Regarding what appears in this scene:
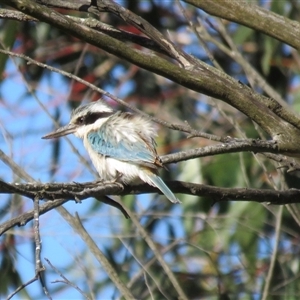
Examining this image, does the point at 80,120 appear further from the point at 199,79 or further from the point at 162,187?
the point at 199,79

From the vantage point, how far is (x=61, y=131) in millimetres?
3500

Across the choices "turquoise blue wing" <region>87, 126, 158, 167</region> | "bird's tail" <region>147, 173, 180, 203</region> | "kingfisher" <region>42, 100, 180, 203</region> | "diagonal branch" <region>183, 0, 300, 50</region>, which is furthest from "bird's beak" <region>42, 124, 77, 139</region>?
"diagonal branch" <region>183, 0, 300, 50</region>

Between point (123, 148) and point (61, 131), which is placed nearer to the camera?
point (123, 148)

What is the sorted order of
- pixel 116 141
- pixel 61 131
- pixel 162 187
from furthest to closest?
1. pixel 61 131
2. pixel 116 141
3. pixel 162 187

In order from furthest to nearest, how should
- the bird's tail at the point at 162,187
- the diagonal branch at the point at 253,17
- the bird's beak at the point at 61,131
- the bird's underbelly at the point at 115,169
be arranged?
the bird's beak at the point at 61,131 → the bird's underbelly at the point at 115,169 → the bird's tail at the point at 162,187 → the diagonal branch at the point at 253,17

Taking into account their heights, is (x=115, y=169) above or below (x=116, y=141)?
below

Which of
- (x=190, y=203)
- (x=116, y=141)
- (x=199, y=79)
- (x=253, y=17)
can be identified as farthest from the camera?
(x=190, y=203)

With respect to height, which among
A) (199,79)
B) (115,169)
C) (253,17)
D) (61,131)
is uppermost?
(61,131)

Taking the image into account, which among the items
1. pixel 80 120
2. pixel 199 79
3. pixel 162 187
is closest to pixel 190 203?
pixel 80 120

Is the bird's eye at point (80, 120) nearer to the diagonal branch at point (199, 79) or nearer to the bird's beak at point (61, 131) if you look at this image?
the bird's beak at point (61, 131)

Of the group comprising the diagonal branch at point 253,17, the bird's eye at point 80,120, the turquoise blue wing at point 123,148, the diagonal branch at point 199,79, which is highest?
the bird's eye at point 80,120

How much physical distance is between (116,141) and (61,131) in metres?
Answer: 0.34

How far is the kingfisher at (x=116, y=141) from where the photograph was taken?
301 cm

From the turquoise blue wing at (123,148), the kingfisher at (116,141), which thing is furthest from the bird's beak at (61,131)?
the turquoise blue wing at (123,148)
